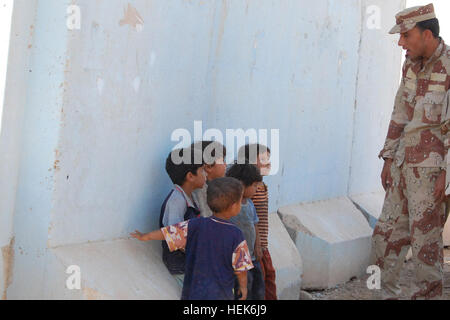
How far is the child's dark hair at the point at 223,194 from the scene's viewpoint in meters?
2.87

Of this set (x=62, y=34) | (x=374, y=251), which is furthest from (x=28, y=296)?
(x=374, y=251)

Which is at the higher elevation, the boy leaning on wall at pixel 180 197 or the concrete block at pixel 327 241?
the boy leaning on wall at pixel 180 197

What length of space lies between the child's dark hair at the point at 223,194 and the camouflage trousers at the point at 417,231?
1413 millimetres

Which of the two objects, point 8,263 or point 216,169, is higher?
point 216,169

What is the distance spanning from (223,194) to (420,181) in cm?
150

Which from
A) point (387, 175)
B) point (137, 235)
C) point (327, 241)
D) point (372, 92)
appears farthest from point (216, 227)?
point (372, 92)

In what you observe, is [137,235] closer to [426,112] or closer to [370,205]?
[426,112]

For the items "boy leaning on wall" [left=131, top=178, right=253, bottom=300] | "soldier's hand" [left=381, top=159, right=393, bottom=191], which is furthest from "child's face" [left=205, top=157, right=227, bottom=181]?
"soldier's hand" [left=381, top=159, right=393, bottom=191]

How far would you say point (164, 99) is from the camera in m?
3.31

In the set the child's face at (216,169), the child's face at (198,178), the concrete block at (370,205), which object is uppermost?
the child's face at (216,169)

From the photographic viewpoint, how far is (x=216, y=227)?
9.30 ft

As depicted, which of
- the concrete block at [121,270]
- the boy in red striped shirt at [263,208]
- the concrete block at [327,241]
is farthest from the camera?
the concrete block at [327,241]

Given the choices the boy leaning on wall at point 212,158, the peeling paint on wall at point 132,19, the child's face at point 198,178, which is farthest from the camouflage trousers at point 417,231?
the peeling paint on wall at point 132,19

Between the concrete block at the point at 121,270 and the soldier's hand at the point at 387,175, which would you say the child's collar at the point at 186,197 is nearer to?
the concrete block at the point at 121,270
